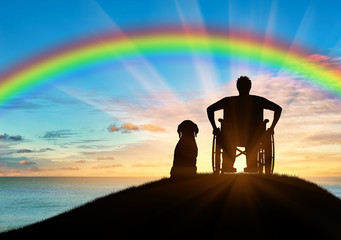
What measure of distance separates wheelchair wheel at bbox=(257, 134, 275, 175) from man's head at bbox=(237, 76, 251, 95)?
6.04 feet

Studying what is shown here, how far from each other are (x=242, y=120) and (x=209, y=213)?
4.75m

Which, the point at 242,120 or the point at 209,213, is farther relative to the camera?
the point at 242,120

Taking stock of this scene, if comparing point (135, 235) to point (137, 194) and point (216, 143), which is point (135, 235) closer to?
point (137, 194)

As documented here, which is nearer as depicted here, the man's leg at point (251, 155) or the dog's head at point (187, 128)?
the man's leg at point (251, 155)

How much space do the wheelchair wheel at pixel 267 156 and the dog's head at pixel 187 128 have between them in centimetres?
294

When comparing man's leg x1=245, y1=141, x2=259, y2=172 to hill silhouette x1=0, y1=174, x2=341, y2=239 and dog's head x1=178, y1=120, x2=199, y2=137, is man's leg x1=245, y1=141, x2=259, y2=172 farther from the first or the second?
dog's head x1=178, y1=120, x2=199, y2=137

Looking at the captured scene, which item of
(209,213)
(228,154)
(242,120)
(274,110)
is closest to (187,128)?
(228,154)

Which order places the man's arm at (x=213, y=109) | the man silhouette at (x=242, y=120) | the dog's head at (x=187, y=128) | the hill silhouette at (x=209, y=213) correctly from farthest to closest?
the dog's head at (x=187, y=128), the man's arm at (x=213, y=109), the man silhouette at (x=242, y=120), the hill silhouette at (x=209, y=213)

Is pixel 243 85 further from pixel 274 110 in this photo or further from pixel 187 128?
pixel 187 128

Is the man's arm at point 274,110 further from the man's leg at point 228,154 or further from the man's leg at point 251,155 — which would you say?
the man's leg at point 228,154

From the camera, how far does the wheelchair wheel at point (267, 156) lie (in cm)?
1508

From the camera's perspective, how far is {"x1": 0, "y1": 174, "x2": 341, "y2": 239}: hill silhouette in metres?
10.1

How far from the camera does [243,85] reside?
14.9 metres

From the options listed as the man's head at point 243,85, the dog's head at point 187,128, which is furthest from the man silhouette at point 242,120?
the dog's head at point 187,128
